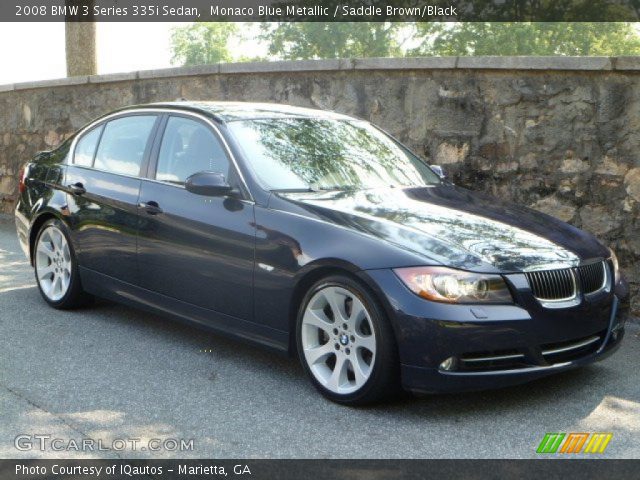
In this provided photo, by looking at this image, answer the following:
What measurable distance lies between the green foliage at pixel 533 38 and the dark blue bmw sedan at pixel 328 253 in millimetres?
34921

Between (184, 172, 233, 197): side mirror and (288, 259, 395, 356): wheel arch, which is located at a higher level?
(184, 172, 233, 197): side mirror

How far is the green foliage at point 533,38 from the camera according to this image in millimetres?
40031

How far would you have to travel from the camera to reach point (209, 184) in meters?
5.40

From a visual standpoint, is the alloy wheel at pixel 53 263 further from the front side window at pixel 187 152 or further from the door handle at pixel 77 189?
the front side window at pixel 187 152

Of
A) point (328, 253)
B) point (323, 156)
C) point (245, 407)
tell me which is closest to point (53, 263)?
point (323, 156)

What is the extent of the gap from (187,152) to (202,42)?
81410 millimetres

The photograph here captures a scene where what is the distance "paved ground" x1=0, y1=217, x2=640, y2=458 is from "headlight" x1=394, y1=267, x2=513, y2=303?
2.14 ft

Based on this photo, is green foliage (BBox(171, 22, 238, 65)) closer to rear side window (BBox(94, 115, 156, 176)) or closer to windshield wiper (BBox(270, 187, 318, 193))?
rear side window (BBox(94, 115, 156, 176))

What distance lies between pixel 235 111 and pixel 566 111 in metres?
3.00

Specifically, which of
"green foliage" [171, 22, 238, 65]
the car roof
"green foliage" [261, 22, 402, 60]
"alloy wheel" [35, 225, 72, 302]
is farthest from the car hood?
"green foliage" [171, 22, 238, 65]

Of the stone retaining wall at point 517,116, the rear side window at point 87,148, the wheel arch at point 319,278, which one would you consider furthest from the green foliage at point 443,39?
the wheel arch at point 319,278

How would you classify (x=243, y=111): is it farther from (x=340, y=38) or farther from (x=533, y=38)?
(x=340, y=38)

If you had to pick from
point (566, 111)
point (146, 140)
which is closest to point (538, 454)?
point (146, 140)

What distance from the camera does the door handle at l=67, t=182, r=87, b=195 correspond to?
22.3ft
